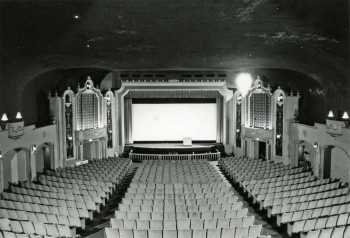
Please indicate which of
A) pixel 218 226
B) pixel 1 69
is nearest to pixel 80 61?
pixel 1 69

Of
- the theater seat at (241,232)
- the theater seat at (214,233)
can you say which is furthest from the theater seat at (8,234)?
the theater seat at (241,232)

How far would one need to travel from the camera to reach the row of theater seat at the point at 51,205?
31.6 feet

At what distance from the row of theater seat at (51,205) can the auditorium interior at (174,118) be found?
5 cm

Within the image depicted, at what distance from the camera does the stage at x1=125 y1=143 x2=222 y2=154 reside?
90.9 feet

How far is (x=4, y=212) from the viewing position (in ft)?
36.3

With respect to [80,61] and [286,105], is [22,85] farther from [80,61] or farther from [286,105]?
[286,105]

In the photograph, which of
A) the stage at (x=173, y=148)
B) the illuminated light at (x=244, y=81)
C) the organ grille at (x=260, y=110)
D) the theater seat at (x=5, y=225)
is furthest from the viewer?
the illuminated light at (x=244, y=81)

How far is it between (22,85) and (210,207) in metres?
13.8

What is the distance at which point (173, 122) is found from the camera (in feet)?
100.0

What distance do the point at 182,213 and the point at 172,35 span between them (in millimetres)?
6788

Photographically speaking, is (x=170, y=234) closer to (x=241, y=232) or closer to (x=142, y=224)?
(x=142, y=224)

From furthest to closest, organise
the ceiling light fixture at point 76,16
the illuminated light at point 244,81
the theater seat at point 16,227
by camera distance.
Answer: the illuminated light at point 244,81, the ceiling light fixture at point 76,16, the theater seat at point 16,227

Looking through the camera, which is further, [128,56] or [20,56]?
[128,56]

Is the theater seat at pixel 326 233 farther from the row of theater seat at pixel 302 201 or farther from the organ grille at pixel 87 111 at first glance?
the organ grille at pixel 87 111
